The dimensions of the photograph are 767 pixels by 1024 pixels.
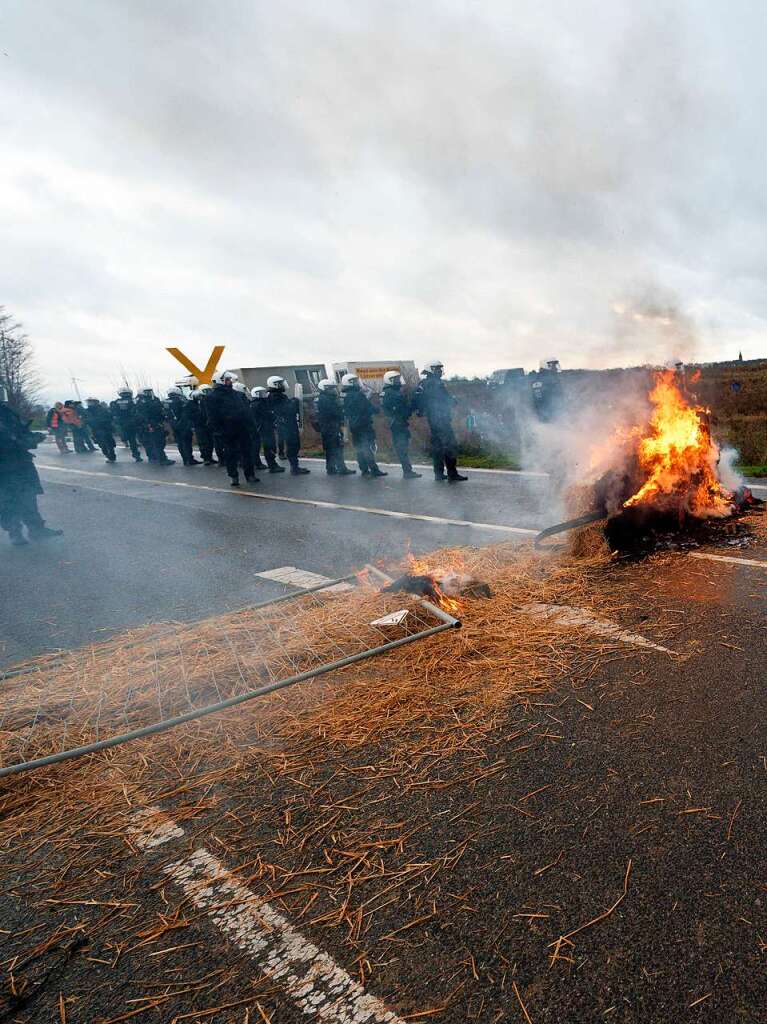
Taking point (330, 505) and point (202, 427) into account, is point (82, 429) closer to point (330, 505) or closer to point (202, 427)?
point (202, 427)

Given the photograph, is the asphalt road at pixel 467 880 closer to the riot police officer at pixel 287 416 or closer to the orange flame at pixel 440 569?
the orange flame at pixel 440 569

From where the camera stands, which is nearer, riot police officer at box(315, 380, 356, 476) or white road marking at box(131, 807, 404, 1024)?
white road marking at box(131, 807, 404, 1024)

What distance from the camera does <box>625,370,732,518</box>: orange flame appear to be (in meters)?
6.22

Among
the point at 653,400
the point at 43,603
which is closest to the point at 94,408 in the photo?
the point at 43,603

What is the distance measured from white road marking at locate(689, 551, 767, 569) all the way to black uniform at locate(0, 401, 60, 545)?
890 cm

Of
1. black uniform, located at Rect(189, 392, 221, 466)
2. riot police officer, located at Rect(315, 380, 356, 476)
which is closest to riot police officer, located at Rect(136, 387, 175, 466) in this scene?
black uniform, located at Rect(189, 392, 221, 466)

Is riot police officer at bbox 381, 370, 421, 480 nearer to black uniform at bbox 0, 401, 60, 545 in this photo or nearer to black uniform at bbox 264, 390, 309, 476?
black uniform at bbox 264, 390, 309, 476

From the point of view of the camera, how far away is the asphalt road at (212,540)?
579cm

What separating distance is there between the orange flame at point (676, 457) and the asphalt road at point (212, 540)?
1.63 meters

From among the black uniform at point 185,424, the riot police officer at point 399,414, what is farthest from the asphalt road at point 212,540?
the black uniform at point 185,424

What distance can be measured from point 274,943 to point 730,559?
5100 millimetres

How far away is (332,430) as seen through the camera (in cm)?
1523

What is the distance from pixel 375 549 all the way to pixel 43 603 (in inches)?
142

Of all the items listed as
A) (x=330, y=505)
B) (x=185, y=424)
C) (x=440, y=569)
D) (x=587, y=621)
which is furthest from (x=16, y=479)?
(x=185, y=424)
